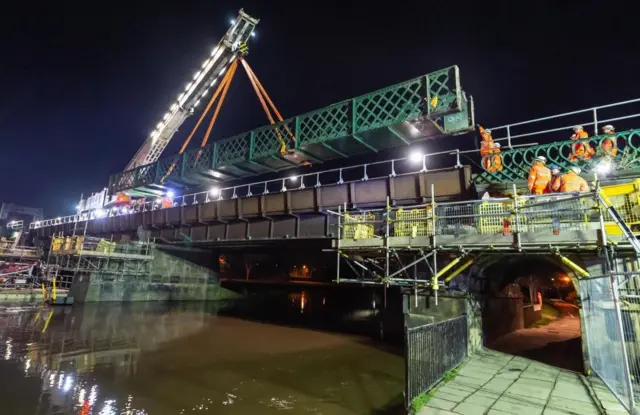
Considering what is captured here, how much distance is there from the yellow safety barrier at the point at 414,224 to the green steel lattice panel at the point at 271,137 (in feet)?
20.5

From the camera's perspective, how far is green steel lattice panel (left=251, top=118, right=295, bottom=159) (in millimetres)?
14070

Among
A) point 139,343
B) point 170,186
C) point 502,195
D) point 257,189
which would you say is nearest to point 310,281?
point 257,189

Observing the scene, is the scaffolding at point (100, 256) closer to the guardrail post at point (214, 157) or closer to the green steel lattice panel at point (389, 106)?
the guardrail post at point (214, 157)

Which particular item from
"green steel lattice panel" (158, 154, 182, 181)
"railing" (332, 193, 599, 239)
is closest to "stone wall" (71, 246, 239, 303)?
"green steel lattice panel" (158, 154, 182, 181)

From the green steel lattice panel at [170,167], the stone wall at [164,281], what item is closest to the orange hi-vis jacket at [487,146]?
the green steel lattice panel at [170,167]

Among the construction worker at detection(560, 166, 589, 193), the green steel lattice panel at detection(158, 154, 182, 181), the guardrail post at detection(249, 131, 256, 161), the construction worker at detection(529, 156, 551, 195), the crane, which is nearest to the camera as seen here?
the construction worker at detection(560, 166, 589, 193)

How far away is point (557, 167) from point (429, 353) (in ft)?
27.1

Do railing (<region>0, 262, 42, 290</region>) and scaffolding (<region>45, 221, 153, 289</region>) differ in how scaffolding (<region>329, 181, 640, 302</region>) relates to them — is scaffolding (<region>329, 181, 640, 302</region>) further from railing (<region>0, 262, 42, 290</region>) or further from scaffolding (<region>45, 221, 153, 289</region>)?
railing (<region>0, 262, 42, 290</region>)

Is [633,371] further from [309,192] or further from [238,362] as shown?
[309,192]

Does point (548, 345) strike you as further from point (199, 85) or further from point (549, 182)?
point (199, 85)

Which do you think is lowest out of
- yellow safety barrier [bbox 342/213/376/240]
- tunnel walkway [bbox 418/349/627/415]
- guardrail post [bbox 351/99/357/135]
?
tunnel walkway [bbox 418/349/627/415]

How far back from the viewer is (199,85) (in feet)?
101

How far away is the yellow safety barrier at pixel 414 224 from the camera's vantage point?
9855 mm

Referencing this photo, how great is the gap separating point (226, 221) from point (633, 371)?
→ 19.6 metres
